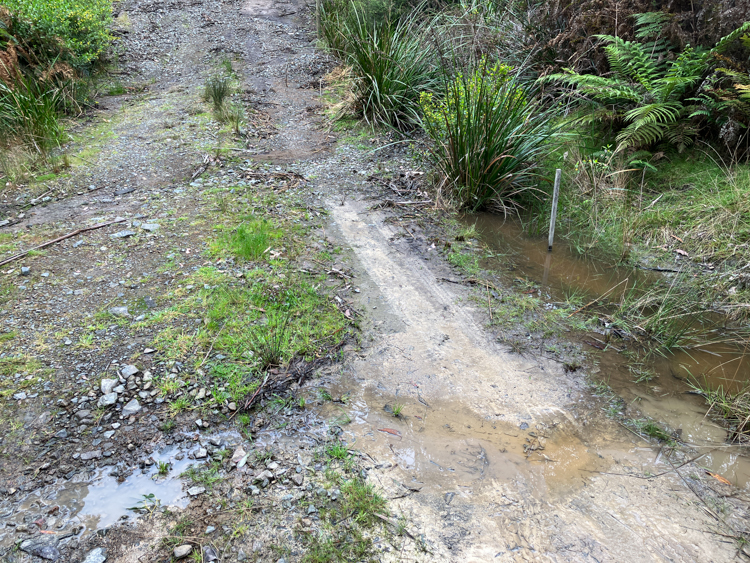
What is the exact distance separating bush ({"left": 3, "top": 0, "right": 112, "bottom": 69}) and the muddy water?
617cm

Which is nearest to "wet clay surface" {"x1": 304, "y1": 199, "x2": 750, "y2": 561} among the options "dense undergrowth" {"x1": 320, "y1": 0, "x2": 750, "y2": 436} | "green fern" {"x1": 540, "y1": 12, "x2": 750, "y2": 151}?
"dense undergrowth" {"x1": 320, "y1": 0, "x2": 750, "y2": 436}

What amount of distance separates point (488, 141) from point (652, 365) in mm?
2363

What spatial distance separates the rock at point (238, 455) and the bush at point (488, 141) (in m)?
3.18

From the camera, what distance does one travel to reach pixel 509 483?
2.12 m

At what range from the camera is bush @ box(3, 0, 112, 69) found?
5863mm

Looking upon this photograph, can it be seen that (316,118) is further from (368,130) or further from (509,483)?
(509,483)

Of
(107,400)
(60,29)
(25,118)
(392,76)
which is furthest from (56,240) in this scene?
(392,76)

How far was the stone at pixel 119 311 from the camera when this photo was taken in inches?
118

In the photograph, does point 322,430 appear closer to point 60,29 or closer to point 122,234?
point 122,234

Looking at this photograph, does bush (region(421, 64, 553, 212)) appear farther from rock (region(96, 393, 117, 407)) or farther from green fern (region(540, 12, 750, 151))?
rock (region(96, 393, 117, 407))

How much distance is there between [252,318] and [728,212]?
389 centimetres

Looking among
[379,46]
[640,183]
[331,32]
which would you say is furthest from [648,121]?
[331,32]

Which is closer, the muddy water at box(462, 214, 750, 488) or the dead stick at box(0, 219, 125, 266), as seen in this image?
the muddy water at box(462, 214, 750, 488)

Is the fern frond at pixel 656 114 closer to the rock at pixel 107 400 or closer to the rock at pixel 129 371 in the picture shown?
the rock at pixel 129 371
